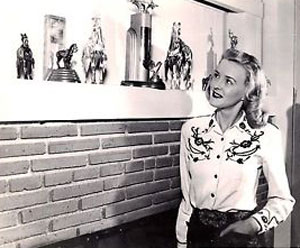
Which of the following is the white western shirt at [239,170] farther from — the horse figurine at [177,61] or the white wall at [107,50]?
the horse figurine at [177,61]

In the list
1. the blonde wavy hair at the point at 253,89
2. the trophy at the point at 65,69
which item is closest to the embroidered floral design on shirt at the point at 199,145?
the blonde wavy hair at the point at 253,89

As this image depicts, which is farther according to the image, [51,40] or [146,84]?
[146,84]

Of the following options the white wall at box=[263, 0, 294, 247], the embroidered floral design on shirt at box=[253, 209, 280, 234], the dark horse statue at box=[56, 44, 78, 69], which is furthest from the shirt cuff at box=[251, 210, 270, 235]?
the dark horse statue at box=[56, 44, 78, 69]

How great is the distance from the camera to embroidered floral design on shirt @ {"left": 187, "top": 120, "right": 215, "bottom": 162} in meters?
1.32

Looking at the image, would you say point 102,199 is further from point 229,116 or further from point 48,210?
point 229,116

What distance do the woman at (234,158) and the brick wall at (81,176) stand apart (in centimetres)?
21

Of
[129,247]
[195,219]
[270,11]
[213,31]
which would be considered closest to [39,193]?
[129,247]

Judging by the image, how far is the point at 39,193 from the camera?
133 centimetres

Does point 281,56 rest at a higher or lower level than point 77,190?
higher

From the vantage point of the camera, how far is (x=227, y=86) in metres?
1.29

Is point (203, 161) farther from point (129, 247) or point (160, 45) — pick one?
point (160, 45)

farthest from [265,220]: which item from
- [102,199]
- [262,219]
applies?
[102,199]

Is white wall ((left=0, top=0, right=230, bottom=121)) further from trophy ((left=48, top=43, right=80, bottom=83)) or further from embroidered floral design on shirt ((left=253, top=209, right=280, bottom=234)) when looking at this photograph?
embroidered floral design on shirt ((left=253, top=209, right=280, bottom=234))

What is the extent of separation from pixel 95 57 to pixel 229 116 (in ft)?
1.25
